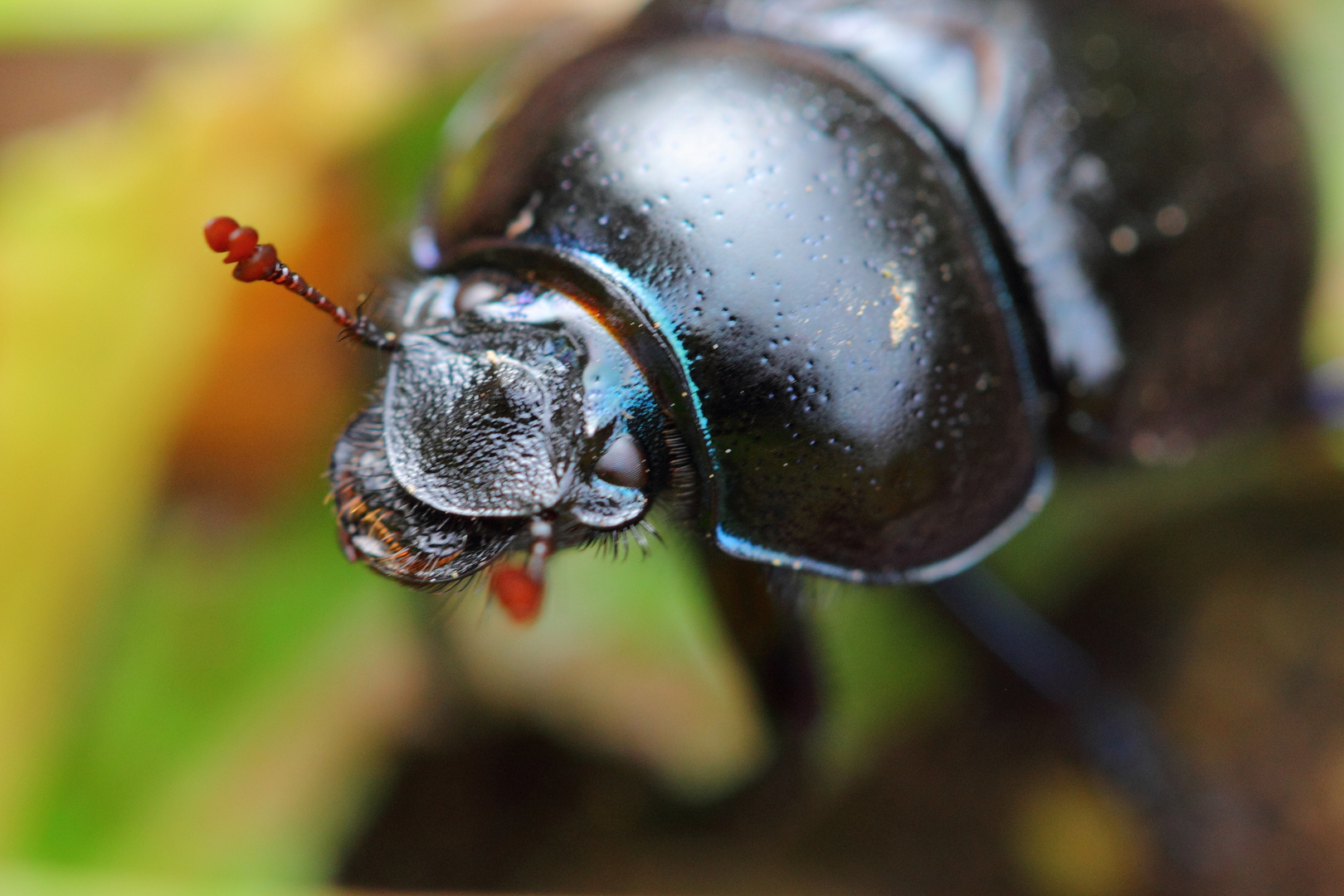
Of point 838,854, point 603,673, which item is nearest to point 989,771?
point 838,854

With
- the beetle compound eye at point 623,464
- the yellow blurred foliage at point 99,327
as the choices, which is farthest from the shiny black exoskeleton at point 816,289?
the yellow blurred foliage at point 99,327

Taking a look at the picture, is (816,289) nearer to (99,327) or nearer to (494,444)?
(494,444)

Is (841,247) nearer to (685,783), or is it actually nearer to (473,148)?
(473,148)

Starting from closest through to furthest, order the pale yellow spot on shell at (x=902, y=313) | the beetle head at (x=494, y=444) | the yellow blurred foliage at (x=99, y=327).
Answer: the beetle head at (x=494, y=444) < the pale yellow spot on shell at (x=902, y=313) < the yellow blurred foliage at (x=99, y=327)

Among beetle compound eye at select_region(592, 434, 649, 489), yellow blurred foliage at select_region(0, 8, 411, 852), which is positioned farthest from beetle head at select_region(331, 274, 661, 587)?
yellow blurred foliage at select_region(0, 8, 411, 852)

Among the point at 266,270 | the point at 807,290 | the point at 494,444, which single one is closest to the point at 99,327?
the point at 266,270

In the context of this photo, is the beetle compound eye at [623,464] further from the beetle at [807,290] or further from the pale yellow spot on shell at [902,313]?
the pale yellow spot on shell at [902,313]

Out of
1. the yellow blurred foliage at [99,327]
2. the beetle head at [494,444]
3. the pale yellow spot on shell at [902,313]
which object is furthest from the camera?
the yellow blurred foliage at [99,327]

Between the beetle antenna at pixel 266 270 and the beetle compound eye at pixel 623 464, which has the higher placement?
the beetle antenna at pixel 266 270
